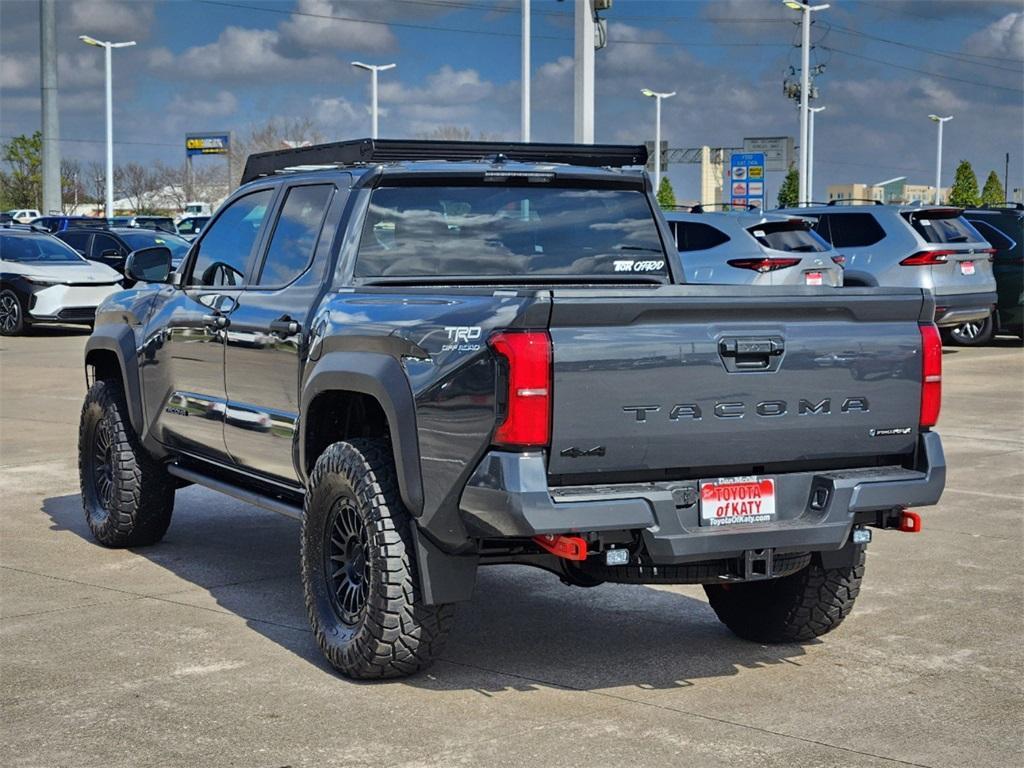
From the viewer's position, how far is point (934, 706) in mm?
5531

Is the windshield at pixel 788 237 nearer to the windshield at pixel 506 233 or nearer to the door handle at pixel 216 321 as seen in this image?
the windshield at pixel 506 233

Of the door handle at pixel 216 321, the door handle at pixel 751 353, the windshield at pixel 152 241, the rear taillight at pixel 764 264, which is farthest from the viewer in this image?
the windshield at pixel 152 241

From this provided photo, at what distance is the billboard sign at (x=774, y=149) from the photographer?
7200cm

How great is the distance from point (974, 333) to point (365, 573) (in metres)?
18.1

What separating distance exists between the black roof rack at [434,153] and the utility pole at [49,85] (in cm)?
3828

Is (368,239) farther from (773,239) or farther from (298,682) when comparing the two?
(773,239)

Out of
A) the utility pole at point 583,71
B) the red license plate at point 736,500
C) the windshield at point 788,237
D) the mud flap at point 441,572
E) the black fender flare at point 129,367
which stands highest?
the utility pole at point 583,71

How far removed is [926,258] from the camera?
63.7 ft

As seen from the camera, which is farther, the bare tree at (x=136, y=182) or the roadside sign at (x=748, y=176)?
the bare tree at (x=136, y=182)

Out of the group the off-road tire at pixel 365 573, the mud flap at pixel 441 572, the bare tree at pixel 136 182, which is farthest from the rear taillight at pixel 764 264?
the bare tree at pixel 136 182

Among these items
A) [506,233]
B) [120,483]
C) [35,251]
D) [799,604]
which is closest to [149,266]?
[120,483]

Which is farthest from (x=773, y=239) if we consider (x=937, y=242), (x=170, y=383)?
(x=170, y=383)

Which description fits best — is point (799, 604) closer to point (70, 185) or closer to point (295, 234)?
point (295, 234)

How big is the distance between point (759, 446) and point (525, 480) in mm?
887
